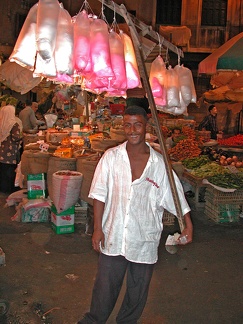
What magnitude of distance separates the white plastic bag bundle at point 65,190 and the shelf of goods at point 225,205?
8.48 ft

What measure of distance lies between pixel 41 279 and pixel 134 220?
85.7 inches

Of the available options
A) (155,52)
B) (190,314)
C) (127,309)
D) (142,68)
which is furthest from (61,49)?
(155,52)

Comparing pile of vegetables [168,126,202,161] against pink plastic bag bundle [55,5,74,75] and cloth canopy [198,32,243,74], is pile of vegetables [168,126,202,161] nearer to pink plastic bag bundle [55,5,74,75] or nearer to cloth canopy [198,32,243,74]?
cloth canopy [198,32,243,74]

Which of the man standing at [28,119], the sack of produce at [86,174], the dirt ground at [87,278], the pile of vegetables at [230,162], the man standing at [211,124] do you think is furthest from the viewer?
the man standing at [211,124]

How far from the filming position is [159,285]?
5164mm

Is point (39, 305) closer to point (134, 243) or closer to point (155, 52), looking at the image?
point (134, 243)

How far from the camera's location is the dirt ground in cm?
445

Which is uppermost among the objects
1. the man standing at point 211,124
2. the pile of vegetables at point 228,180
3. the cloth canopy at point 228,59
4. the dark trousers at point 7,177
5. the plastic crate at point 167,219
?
the cloth canopy at point 228,59

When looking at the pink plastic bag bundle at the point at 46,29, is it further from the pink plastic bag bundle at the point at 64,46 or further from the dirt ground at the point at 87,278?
the dirt ground at the point at 87,278

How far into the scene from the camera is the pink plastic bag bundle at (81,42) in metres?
3.86

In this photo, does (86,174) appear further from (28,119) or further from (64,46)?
(28,119)

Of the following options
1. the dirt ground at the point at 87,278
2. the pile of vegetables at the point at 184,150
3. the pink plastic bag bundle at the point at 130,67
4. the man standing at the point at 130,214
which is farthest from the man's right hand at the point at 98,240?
the pile of vegetables at the point at 184,150

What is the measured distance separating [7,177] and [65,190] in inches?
139

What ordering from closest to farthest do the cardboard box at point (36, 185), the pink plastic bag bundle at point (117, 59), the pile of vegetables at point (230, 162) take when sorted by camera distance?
the pink plastic bag bundle at point (117, 59)
the cardboard box at point (36, 185)
the pile of vegetables at point (230, 162)
